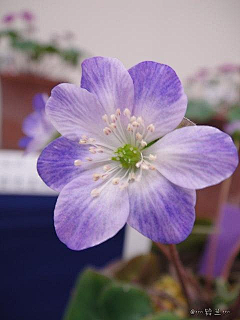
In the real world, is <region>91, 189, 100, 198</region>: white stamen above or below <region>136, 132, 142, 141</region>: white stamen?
below

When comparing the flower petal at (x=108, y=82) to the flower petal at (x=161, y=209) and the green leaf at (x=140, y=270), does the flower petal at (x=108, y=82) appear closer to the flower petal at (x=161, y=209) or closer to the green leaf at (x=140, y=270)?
the flower petal at (x=161, y=209)

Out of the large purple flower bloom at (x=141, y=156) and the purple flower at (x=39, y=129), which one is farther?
the purple flower at (x=39, y=129)

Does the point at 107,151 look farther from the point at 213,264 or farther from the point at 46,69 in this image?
the point at 46,69

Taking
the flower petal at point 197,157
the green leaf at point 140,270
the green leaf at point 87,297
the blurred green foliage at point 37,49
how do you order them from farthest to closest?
the blurred green foliage at point 37,49, the green leaf at point 140,270, the green leaf at point 87,297, the flower petal at point 197,157

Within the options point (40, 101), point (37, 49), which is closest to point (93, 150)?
point (40, 101)

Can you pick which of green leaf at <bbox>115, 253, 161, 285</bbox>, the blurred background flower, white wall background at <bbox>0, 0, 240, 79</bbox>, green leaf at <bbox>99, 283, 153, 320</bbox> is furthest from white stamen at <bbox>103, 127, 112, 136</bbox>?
white wall background at <bbox>0, 0, 240, 79</bbox>

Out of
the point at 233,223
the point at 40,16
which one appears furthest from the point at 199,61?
the point at 233,223

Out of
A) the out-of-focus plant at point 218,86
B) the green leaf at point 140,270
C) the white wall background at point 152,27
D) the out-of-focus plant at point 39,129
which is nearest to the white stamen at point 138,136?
the out-of-focus plant at point 39,129

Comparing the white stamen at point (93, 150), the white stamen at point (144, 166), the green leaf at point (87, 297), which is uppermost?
the white stamen at point (144, 166)

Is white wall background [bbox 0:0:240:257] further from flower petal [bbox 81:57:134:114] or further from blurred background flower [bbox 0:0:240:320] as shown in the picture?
flower petal [bbox 81:57:134:114]
